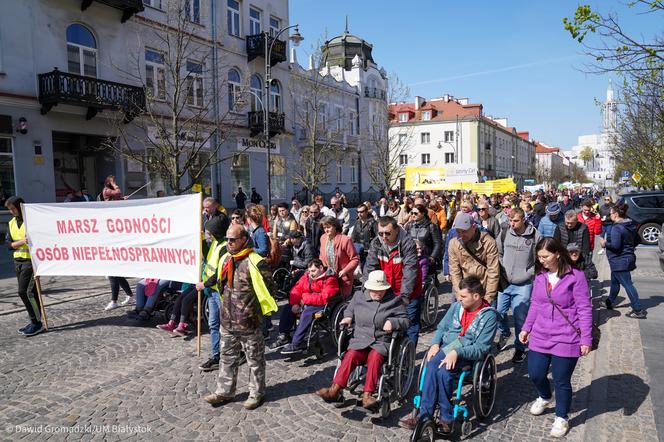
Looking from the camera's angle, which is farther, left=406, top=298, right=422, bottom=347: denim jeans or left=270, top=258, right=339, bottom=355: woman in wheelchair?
left=270, top=258, right=339, bottom=355: woman in wheelchair

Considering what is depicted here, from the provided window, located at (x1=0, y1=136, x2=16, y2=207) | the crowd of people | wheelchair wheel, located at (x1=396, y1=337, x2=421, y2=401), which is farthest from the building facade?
wheelchair wheel, located at (x1=396, y1=337, x2=421, y2=401)

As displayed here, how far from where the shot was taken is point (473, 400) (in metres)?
4.20

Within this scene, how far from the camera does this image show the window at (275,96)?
→ 27984mm

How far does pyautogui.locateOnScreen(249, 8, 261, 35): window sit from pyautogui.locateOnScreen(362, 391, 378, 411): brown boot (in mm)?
25243

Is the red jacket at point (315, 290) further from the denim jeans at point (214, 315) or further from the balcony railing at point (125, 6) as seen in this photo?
the balcony railing at point (125, 6)

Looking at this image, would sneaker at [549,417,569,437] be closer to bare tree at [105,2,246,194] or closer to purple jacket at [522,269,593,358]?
purple jacket at [522,269,593,358]

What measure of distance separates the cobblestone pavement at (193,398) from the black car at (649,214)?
1266 centimetres

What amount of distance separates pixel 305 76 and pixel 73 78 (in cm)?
1564

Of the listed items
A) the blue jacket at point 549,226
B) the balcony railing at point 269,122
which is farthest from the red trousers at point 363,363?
the balcony railing at point 269,122

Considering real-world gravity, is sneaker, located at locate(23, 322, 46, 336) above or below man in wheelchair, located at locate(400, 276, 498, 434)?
below

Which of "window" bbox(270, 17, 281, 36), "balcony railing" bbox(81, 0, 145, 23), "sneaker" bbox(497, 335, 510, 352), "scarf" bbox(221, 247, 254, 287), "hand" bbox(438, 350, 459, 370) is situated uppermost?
"window" bbox(270, 17, 281, 36)

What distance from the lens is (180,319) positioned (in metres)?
7.14

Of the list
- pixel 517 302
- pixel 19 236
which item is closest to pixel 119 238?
pixel 19 236

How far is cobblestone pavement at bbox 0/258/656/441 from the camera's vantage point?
4.20 meters
